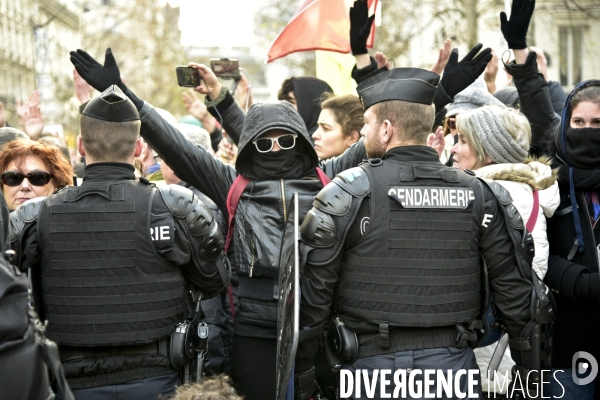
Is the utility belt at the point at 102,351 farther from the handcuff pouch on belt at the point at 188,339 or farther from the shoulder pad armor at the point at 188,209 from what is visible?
the shoulder pad armor at the point at 188,209

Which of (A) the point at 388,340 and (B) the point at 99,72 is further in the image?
(B) the point at 99,72

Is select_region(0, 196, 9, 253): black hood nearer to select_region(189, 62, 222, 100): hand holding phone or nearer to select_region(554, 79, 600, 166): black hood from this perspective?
select_region(189, 62, 222, 100): hand holding phone

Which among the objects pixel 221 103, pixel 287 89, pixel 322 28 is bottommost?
pixel 221 103

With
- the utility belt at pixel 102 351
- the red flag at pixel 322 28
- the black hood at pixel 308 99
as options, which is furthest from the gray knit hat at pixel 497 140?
the red flag at pixel 322 28

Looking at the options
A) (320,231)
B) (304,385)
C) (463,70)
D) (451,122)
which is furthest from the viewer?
(451,122)

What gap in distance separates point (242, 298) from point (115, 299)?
870 mm

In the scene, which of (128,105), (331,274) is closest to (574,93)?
(331,274)

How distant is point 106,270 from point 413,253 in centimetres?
145

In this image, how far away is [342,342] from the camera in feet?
12.2

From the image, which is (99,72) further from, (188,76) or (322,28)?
(322,28)

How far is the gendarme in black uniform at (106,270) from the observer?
12.3 ft

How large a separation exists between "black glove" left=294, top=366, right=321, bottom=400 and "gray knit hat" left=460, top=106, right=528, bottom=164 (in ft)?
5.81

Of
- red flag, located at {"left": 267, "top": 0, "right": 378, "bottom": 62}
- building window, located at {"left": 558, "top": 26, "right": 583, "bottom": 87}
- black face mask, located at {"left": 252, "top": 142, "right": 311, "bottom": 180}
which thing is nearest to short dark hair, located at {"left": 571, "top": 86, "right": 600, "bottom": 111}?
black face mask, located at {"left": 252, "top": 142, "right": 311, "bottom": 180}

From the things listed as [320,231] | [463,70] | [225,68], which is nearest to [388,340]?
[320,231]
